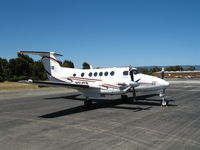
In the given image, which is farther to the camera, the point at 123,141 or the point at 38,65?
the point at 38,65

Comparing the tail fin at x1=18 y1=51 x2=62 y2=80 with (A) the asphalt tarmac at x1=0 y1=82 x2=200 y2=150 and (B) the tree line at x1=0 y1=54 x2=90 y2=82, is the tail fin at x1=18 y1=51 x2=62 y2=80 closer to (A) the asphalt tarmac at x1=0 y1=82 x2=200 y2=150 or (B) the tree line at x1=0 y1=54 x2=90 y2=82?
(A) the asphalt tarmac at x1=0 y1=82 x2=200 y2=150

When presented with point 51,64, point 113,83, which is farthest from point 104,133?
point 51,64

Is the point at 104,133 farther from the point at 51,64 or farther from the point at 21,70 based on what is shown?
the point at 21,70

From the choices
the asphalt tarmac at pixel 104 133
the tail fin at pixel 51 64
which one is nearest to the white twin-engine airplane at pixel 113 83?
the tail fin at pixel 51 64

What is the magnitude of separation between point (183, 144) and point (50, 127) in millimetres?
6279

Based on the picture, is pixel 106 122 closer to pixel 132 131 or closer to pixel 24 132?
pixel 132 131

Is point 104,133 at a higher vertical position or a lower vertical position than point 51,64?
lower

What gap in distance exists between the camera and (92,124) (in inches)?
424

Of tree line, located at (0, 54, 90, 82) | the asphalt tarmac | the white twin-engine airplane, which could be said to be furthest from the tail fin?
tree line, located at (0, 54, 90, 82)

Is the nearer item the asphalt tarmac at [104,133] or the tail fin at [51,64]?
the asphalt tarmac at [104,133]

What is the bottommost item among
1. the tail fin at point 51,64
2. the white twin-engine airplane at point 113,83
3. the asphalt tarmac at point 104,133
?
the asphalt tarmac at point 104,133

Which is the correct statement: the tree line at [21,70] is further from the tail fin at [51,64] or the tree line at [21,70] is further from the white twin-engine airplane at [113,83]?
the white twin-engine airplane at [113,83]

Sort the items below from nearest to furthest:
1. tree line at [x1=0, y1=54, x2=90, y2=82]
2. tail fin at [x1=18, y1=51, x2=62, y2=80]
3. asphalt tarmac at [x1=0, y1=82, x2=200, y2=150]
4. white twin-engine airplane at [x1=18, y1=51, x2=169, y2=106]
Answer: asphalt tarmac at [x1=0, y1=82, x2=200, y2=150], white twin-engine airplane at [x1=18, y1=51, x2=169, y2=106], tail fin at [x1=18, y1=51, x2=62, y2=80], tree line at [x1=0, y1=54, x2=90, y2=82]

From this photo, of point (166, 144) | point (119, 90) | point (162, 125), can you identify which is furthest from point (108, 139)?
point (119, 90)
